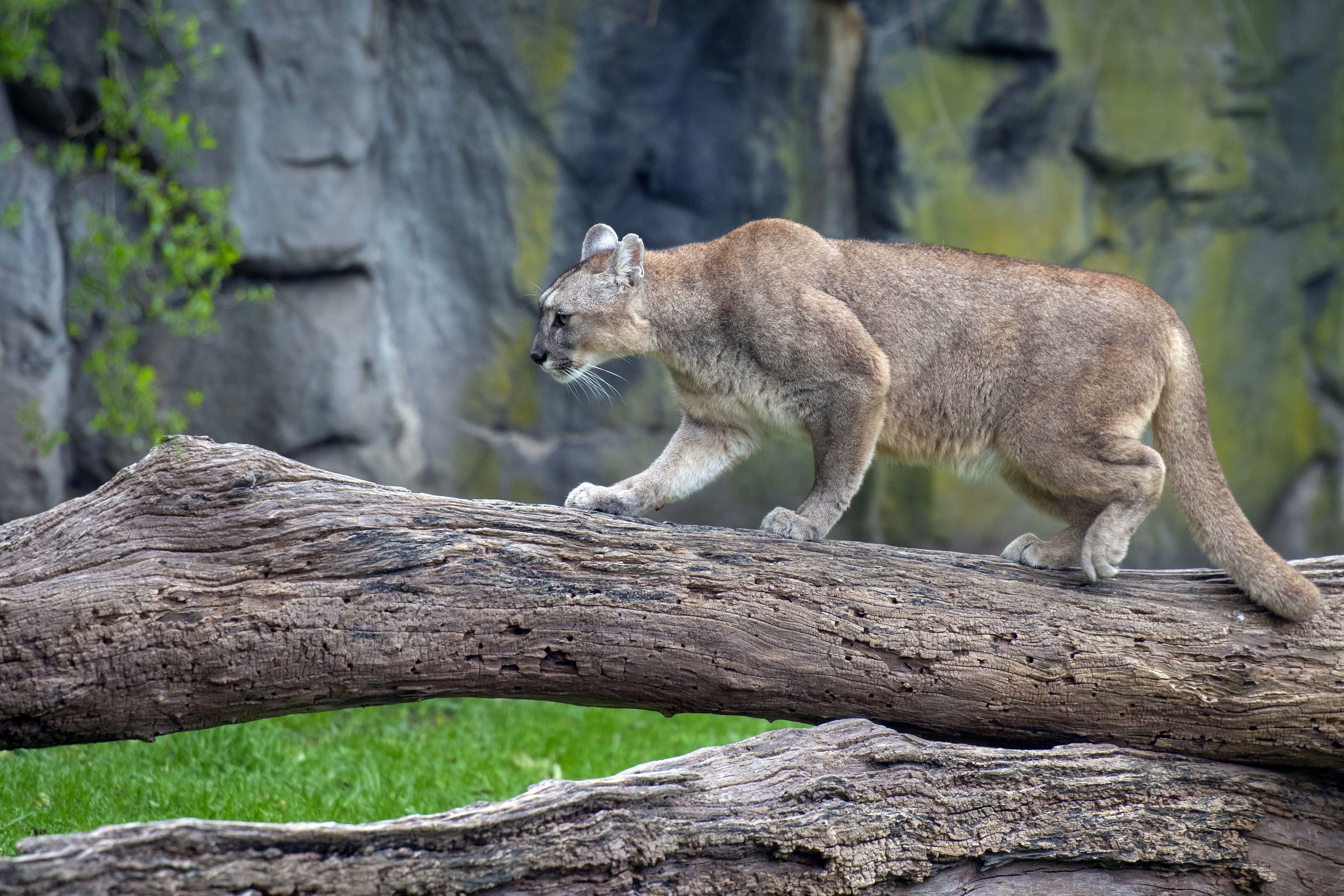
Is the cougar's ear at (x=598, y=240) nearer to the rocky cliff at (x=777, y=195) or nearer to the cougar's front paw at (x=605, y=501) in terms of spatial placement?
the cougar's front paw at (x=605, y=501)

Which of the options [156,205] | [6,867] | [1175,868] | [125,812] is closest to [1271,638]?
[1175,868]

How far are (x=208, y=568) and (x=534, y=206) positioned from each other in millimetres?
5885

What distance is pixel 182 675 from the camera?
3.37m

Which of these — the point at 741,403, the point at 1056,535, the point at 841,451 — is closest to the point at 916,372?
the point at 841,451

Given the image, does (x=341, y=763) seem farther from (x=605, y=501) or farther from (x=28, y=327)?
(x=28, y=327)

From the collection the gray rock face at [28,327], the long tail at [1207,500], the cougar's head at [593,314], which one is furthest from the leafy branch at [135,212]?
the long tail at [1207,500]

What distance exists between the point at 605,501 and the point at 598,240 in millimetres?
1439

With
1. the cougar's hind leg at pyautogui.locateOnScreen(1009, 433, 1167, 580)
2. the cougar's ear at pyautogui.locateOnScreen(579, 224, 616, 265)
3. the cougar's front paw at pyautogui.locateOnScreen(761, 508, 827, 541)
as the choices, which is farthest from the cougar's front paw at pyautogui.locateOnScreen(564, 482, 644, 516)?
the cougar's hind leg at pyautogui.locateOnScreen(1009, 433, 1167, 580)

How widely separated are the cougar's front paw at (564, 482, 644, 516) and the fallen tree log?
4.12 ft

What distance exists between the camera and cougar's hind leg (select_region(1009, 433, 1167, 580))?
4379 millimetres

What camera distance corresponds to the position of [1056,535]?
4805 millimetres

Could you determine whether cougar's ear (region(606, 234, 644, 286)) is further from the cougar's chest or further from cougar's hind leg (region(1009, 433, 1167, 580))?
cougar's hind leg (region(1009, 433, 1167, 580))

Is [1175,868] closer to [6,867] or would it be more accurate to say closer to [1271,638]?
[1271,638]

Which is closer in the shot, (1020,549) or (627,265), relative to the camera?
(1020,549)
